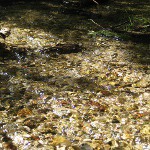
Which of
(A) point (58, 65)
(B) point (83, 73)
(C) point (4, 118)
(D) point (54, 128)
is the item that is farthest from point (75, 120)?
(A) point (58, 65)

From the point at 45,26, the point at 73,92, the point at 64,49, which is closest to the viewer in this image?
the point at 73,92

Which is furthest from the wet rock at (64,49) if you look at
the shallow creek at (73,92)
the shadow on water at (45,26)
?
the shadow on water at (45,26)

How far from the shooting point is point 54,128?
3.61 metres

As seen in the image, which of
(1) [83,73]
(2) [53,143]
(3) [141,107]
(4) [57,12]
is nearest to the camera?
(2) [53,143]

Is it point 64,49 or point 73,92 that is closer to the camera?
point 73,92

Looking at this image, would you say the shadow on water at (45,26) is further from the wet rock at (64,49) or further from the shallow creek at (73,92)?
the wet rock at (64,49)

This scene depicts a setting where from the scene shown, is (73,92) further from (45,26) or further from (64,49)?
(45,26)

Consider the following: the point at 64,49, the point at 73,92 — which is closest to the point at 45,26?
the point at 64,49

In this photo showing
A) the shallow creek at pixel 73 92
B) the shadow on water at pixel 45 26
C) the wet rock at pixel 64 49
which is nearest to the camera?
the shallow creek at pixel 73 92

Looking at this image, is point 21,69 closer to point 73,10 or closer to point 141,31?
point 141,31

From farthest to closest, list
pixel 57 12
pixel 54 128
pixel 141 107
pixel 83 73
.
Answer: pixel 57 12, pixel 83 73, pixel 141 107, pixel 54 128

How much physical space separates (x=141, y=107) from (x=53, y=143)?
158 centimetres

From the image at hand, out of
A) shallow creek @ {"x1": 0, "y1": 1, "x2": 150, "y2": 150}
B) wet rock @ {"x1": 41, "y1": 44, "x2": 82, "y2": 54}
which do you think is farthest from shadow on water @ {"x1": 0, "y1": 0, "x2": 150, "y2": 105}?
wet rock @ {"x1": 41, "y1": 44, "x2": 82, "y2": 54}

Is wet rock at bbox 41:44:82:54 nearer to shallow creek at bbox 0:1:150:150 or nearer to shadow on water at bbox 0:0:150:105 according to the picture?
shallow creek at bbox 0:1:150:150
